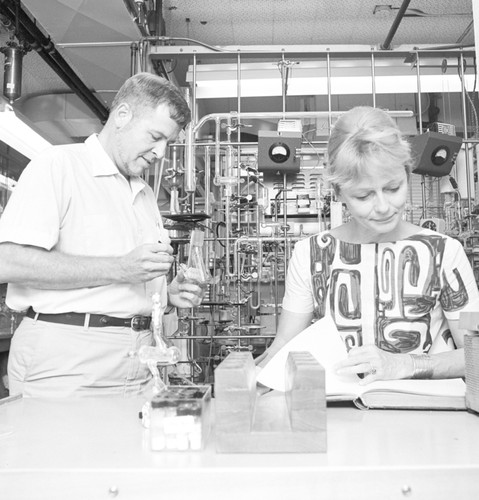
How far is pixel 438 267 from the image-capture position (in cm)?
126

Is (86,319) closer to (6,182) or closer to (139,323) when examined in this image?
(139,323)

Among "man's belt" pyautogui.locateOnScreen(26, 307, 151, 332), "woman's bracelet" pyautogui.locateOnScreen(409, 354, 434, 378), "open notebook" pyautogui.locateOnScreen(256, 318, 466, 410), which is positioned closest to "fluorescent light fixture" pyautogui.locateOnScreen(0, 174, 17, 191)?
"man's belt" pyautogui.locateOnScreen(26, 307, 151, 332)

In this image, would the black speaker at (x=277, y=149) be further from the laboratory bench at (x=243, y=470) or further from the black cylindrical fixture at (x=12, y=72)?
the laboratory bench at (x=243, y=470)

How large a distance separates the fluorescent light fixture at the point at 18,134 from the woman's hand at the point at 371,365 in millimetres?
4113

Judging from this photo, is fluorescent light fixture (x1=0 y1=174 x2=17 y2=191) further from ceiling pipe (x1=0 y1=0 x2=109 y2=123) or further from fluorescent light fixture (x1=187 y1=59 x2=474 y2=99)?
fluorescent light fixture (x1=187 y1=59 x2=474 y2=99)

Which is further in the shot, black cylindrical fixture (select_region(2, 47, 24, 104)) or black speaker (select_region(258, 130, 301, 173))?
black speaker (select_region(258, 130, 301, 173))

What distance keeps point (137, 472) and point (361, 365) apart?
1.67 feet

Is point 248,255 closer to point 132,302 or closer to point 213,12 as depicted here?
point 213,12

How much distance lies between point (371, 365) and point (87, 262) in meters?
0.72

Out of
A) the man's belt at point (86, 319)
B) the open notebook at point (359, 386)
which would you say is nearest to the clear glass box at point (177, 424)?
the open notebook at point (359, 386)

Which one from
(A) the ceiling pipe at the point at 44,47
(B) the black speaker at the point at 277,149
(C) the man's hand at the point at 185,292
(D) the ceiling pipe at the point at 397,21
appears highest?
(D) the ceiling pipe at the point at 397,21

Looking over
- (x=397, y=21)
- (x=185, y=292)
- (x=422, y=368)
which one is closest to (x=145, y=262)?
(x=185, y=292)

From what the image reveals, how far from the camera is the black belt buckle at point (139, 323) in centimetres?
142

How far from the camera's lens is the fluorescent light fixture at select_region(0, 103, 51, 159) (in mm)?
4720
